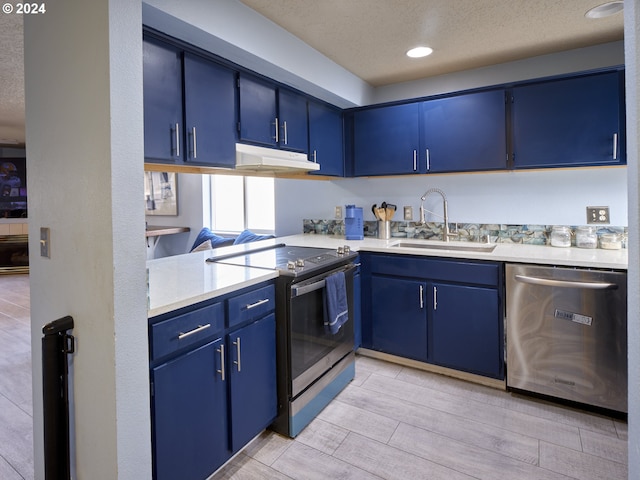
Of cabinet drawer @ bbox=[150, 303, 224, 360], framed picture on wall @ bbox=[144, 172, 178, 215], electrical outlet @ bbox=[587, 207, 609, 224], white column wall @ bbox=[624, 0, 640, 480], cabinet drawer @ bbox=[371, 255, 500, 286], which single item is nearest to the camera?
white column wall @ bbox=[624, 0, 640, 480]

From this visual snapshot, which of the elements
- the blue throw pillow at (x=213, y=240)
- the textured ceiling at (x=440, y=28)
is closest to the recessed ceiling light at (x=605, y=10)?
the textured ceiling at (x=440, y=28)

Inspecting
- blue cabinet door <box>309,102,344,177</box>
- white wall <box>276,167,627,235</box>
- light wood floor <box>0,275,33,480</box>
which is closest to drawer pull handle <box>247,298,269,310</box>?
light wood floor <box>0,275,33,480</box>

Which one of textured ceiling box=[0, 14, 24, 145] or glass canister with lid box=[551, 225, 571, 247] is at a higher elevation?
textured ceiling box=[0, 14, 24, 145]

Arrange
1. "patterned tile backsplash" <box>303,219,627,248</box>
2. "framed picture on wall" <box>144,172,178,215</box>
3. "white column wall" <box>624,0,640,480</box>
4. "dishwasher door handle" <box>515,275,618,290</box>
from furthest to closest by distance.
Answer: "framed picture on wall" <box>144,172,178,215</box>
"patterned tile backsplash" <box>303,219,627,248</box>
"dishwasher door handle" <box>515,275,618,290</box>
"white column wall" <box>624,0,640,480</box>

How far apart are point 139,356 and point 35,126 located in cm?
102

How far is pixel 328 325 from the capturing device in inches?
91.7

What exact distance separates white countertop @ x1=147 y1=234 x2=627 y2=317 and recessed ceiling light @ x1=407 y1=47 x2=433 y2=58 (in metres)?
1.41

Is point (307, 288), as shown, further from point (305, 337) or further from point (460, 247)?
point (460, 247)

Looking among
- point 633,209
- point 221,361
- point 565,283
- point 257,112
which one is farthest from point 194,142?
point 565,283

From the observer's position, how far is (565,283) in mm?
2264

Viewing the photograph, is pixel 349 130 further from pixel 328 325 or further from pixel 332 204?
pixel 328 325

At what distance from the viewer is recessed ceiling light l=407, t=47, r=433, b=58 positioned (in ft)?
8.82

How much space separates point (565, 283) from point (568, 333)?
307 millimetres

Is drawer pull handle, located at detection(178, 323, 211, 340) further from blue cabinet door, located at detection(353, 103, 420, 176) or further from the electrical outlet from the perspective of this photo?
the electrical outlet
